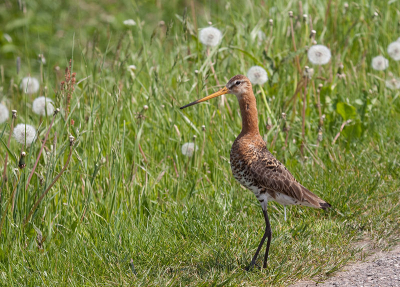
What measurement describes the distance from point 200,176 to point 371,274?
5.89 feet

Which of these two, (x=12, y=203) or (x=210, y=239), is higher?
(x=12, y=203)

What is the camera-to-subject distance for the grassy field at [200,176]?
12.1 ft

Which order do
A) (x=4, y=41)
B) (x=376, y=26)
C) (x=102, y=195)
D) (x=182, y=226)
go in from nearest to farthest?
(x=182, y=226)
(x=102, y=195)
(x=376, y=26)
(x=4, y=41)

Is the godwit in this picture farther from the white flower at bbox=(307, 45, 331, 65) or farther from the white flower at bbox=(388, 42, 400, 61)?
the white flower at bbox=(388, 42, 400, 61)

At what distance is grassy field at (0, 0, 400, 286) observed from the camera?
145 inches

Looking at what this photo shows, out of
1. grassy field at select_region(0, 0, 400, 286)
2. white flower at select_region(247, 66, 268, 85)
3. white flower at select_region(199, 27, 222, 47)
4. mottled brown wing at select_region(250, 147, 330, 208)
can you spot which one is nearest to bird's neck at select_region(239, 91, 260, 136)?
mottled brown wing at select_region(250, 147, 330, 208)

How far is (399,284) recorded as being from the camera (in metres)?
3.31

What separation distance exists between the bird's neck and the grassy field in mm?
668

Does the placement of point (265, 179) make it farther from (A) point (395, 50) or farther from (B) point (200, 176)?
(A) point (395, 50)

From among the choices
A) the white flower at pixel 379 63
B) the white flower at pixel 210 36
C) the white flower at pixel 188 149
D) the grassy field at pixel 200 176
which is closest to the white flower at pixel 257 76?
the grassy field at pixel 200 176

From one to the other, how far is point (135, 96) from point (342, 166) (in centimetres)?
229

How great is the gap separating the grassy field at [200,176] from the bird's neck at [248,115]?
0.67 m

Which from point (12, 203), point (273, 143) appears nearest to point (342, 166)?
point (273, 143)

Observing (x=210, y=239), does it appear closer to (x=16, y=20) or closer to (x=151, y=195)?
(x=151, y=195)
